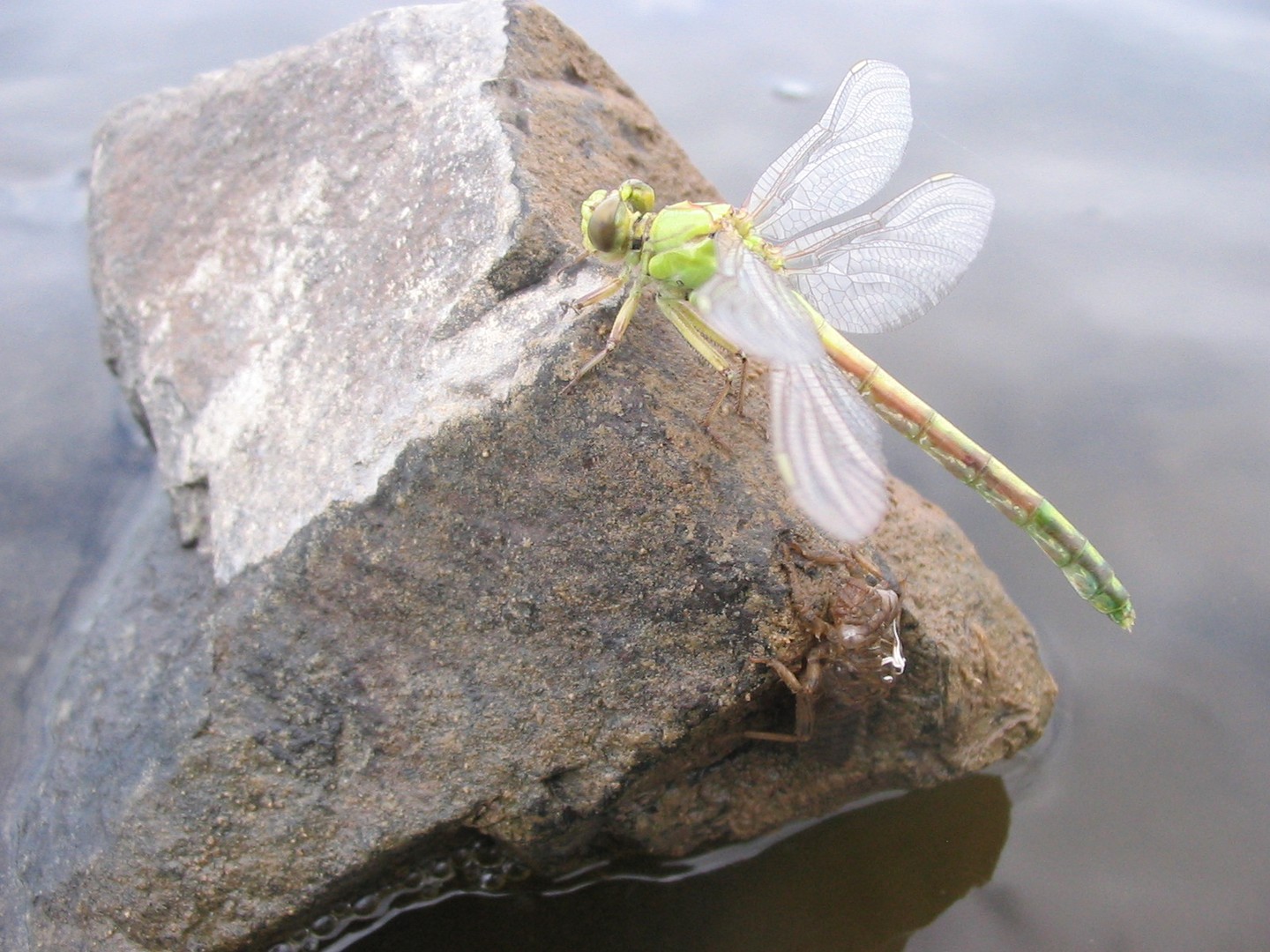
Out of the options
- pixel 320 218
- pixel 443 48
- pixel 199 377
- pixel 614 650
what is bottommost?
pixel 614 650

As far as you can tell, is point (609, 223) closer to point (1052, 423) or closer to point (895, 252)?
point (895, 252)

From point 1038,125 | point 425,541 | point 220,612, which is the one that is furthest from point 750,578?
point 1038,125

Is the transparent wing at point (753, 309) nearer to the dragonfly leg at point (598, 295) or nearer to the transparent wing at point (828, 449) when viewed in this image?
the transparent wing at point (828, 449)

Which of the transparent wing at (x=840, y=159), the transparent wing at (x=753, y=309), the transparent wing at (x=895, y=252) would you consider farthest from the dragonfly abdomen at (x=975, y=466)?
the transparent wing at (x=840, y=159)

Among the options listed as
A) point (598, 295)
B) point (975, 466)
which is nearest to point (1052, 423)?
point (975, 466)

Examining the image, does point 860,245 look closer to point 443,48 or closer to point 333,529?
point 443,48
